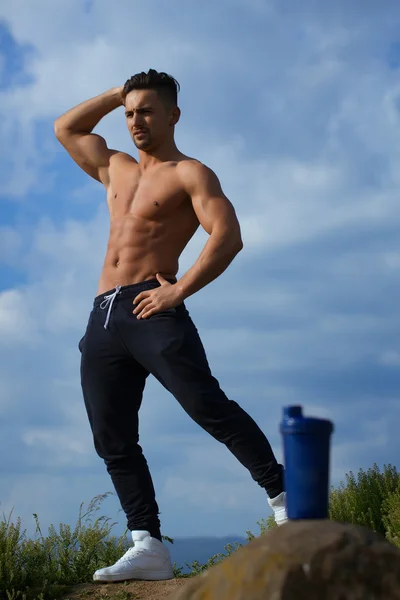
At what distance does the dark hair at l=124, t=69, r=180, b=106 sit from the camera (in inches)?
230

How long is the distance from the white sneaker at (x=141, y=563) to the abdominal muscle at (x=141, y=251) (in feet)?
6.10

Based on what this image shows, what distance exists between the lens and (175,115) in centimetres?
597

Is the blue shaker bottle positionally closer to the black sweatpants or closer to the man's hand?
the black sweatpants

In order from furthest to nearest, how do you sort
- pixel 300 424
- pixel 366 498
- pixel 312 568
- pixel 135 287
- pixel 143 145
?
pixel 366 498 < pixel 143 145 < pixel 135 287 < pixel 300 424 < pixel 312 568

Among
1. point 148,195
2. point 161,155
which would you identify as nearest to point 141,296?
point 148,195

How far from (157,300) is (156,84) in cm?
166

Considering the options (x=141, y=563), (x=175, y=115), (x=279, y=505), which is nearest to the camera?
(x=279, y=505)

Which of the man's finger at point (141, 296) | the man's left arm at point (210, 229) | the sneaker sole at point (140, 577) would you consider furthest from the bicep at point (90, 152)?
the sneaker sole at point (140, 577)

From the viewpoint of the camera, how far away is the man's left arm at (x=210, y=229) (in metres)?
5.36

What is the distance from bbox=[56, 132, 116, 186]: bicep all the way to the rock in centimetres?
412

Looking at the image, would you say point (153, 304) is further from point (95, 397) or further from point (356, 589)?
point (356, 589)

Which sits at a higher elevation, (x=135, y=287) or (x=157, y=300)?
(x=135, y=287)

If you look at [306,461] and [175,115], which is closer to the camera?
[306,461]

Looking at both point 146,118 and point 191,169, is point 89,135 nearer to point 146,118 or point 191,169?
point 146,118
